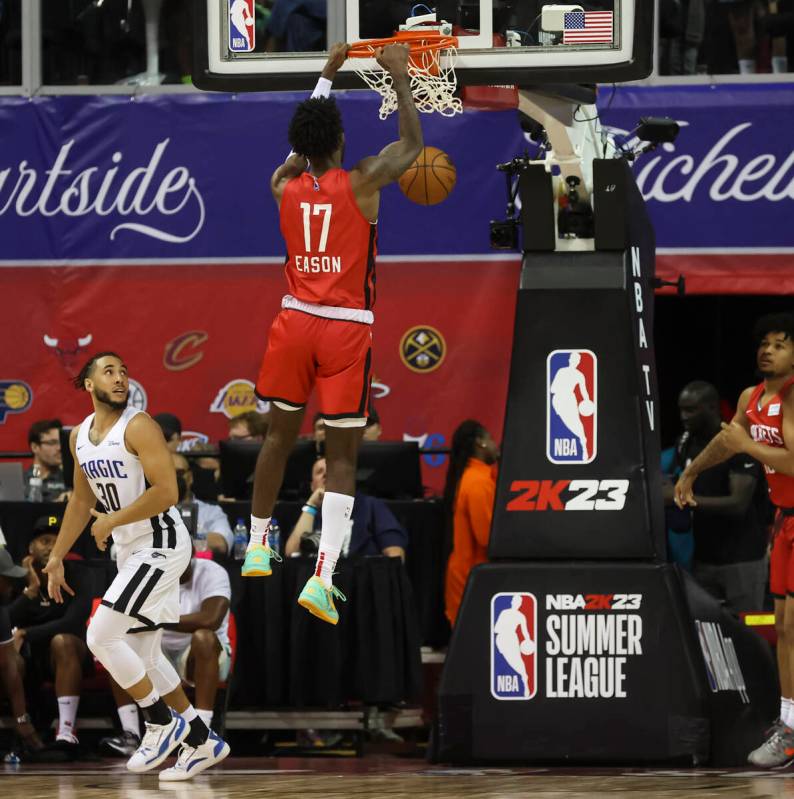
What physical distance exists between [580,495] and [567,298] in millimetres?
1086

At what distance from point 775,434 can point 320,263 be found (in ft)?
9.61

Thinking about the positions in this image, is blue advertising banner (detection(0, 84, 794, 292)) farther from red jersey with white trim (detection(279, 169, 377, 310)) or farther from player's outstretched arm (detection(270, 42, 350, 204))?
red jersey with white trim (detection(279, 169, 377, 310))

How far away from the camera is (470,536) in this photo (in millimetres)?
10852

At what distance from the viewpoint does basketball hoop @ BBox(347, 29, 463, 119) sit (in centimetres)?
791

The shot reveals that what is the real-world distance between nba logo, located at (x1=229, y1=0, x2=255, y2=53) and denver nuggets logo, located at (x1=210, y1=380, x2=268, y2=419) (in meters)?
5.97

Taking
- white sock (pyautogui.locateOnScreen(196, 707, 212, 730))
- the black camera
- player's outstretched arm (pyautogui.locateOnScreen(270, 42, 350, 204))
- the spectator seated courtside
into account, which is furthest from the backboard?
the spectator seated courtside

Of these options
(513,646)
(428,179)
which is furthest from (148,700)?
(428,179)

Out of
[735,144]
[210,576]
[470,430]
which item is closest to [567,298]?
[470,430]

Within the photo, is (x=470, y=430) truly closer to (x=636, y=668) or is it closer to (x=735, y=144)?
(x=636, y=668)

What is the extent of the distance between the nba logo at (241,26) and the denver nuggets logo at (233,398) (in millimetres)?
5966

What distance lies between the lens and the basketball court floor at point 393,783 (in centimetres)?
763

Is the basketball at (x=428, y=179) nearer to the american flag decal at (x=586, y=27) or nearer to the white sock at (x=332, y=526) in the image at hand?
the american flag decal at (x=586, y=27)

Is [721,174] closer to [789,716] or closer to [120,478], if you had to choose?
[789,716]

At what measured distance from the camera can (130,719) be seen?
1021 centimetres
